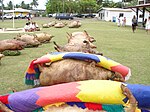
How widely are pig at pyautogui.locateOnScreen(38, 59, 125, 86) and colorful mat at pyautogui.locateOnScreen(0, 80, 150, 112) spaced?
118 cm

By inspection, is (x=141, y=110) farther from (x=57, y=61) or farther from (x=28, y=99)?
(x=57, y=61)

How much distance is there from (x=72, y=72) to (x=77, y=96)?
5.06 ft

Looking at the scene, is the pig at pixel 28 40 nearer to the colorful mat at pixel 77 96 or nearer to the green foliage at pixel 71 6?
the colorful mat at pixel 77 96

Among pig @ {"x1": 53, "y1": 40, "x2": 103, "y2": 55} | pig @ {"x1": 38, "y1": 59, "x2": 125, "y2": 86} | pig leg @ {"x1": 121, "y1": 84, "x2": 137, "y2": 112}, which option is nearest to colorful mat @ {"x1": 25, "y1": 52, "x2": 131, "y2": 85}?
pig @ {"x1": 38, "y1": 59, "x2": 125, "y2": 86}

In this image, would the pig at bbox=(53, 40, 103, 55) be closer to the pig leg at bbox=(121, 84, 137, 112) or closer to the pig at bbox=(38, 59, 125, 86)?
the pig at bbox=(38, 59, 125, 86)

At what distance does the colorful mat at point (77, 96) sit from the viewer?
282 cm

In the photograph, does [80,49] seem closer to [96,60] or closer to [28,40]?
[96,60]

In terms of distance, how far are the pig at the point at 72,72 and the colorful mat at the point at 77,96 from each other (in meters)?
1.18

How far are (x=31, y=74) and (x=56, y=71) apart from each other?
572mm

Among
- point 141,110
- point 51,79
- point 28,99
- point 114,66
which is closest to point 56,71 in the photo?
point 51,79

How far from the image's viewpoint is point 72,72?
14.4ft

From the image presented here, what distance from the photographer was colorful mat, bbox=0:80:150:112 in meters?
2.82

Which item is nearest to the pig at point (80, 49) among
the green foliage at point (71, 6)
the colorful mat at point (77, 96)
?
the colorful mat at point (77, 96)

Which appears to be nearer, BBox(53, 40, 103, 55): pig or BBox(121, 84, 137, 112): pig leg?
BBox(121, 84, 137, 112): pig leg
